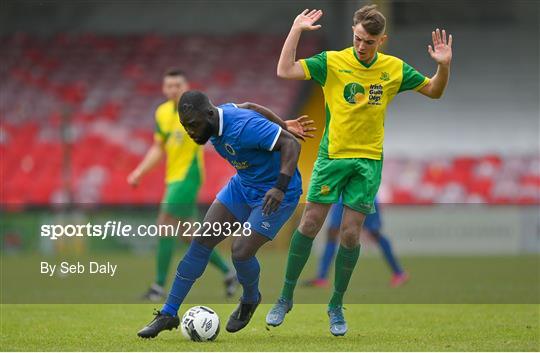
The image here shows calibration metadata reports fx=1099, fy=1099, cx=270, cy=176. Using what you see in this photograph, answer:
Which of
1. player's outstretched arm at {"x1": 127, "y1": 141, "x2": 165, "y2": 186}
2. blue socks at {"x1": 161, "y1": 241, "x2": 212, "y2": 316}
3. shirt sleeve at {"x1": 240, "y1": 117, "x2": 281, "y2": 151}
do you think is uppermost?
shirt sleeve at {"x1": 240, "y1": 117, "x2": 281, "y2": 151}

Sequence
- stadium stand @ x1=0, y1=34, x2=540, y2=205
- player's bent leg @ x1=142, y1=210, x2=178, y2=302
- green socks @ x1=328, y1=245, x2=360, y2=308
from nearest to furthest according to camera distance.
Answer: green socks @ x1=328, y1=245, x2=360, y2=308
player's bent leg @ x1=142, y1=210, x2=178, y2=302
stadium stand @ x1=0, y1=34, x2=540, y2=205

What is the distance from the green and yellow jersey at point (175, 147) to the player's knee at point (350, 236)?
15.7 ft

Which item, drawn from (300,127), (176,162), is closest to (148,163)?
(176,162)

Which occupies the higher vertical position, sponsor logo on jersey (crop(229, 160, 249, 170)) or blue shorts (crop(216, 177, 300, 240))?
sponsor logo on jersey (crop(229, 160, 249, 170))

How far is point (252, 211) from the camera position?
793cm

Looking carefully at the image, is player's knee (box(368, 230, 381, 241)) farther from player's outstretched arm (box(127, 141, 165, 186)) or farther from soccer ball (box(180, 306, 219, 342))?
soccer ball (box(180, 306, 219, 342))

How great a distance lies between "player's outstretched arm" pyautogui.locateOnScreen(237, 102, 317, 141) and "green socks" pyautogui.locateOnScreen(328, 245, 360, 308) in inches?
35.7

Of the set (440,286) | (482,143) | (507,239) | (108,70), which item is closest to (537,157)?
(482,143)

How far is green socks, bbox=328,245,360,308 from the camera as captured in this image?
8.25 metres

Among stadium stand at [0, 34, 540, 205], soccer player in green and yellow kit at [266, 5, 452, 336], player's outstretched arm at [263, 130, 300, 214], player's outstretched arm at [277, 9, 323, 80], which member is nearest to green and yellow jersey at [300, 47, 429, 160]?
soccer player in green and yellow kit at [266, 5, 452, 336]

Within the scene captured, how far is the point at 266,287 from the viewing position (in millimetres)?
13453

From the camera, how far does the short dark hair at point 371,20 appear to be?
7824 mm

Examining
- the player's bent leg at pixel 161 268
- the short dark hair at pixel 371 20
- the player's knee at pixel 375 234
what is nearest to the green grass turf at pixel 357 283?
the player's bent leg at pixel 161 268

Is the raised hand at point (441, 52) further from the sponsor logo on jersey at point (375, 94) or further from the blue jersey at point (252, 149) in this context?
the blue jersey at point (252, 149)
